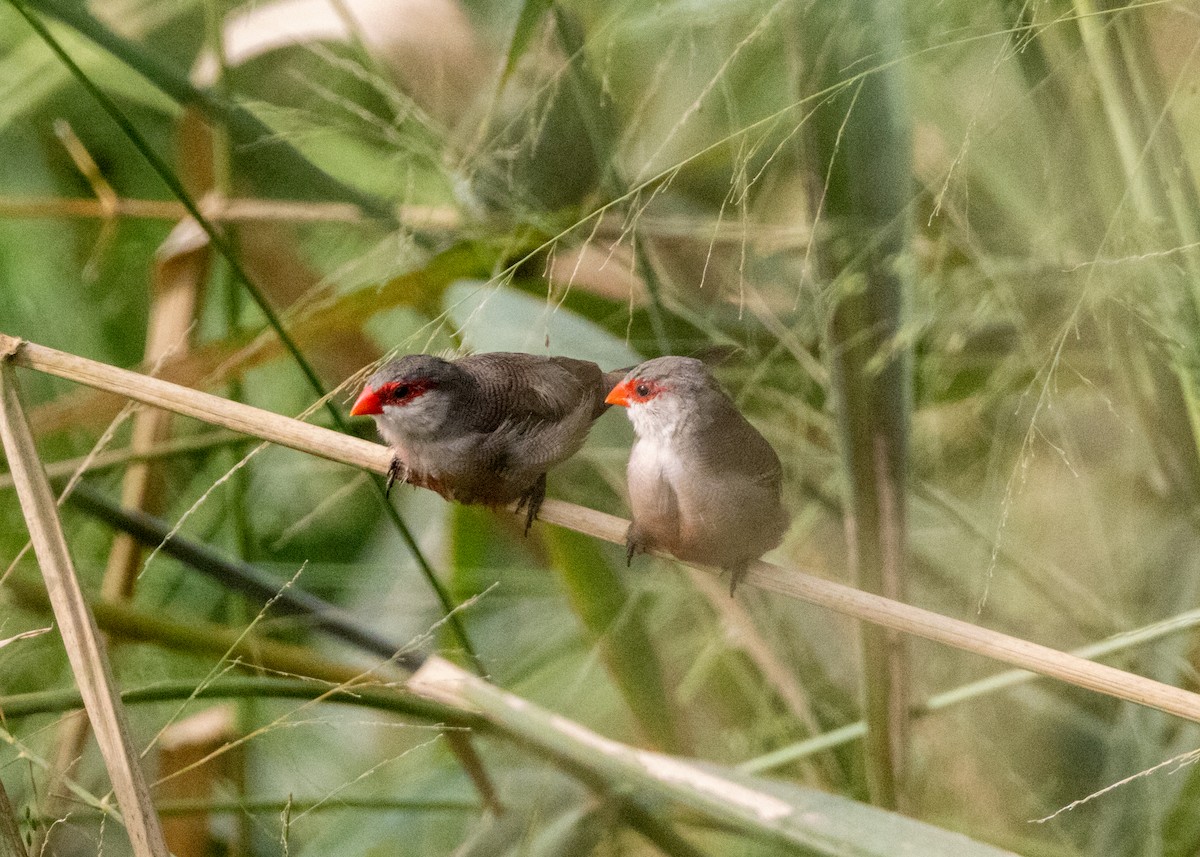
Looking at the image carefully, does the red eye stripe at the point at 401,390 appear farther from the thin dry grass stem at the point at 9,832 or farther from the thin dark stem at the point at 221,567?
the thin dry grass stem at the point at 9,832

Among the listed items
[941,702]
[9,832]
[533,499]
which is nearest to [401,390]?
[533,499]

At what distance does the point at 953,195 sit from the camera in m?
1.57

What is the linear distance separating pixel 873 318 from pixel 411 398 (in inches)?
27.4

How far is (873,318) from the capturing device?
4.88ft

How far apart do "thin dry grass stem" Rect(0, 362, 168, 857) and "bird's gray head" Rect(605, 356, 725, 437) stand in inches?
29.6

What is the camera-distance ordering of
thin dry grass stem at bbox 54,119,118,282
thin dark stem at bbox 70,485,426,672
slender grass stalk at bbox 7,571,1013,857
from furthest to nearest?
thin dry grass stem at bbox 54,119,118,282
thin dark stem at bbox 70,485,426,672
slender grass stalk at bbox 7,571,1013,857

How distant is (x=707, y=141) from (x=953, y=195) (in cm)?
47

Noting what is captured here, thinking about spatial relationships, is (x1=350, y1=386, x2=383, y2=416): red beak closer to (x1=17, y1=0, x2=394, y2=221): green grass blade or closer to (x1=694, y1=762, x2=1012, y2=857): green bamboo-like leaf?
(x1=17, y1=0, x2=394, y2=221): green grass blade

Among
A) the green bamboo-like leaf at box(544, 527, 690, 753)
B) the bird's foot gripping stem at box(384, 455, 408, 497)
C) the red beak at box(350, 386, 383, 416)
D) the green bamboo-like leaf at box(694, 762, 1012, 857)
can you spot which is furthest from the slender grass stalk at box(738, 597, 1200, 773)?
the red beak at box(350, 386, 383, 416)

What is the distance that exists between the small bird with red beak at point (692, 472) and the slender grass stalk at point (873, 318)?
16cm

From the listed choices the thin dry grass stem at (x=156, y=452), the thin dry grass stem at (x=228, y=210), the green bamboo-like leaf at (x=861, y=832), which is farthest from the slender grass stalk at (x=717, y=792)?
the thin dry grass stem at (x=228, y=210)

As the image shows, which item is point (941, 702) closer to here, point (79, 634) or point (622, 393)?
point (622, 393)

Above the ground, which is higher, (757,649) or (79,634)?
(79,634)

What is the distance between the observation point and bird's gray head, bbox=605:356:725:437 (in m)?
1.44
